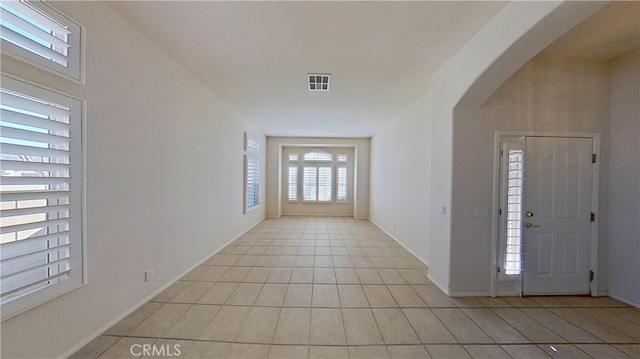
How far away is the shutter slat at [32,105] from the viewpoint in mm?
1557

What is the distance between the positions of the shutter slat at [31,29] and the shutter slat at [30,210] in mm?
1181

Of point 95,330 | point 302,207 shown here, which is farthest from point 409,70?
point 302,207

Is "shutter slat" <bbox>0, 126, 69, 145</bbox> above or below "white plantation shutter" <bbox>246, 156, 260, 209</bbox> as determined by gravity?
above

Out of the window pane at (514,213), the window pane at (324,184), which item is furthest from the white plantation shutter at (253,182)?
the window pane at (514,213)

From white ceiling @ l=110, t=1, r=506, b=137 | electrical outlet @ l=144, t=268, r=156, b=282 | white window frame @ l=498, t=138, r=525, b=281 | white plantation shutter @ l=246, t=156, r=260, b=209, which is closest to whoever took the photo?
white ceiling @ l=110, t=1, r=506, b=137

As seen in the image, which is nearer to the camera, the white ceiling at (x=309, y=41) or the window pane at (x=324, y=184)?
the white ceiling at (x=309, y=41)

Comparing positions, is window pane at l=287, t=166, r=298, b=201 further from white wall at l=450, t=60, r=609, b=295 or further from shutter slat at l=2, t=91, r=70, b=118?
shutter slat at l=2, t=91, r=70, b=118

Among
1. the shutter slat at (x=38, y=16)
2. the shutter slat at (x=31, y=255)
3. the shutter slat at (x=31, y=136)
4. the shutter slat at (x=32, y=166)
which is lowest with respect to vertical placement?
the shutter slat at (x=31, y=255)

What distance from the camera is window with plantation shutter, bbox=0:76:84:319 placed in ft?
5.11

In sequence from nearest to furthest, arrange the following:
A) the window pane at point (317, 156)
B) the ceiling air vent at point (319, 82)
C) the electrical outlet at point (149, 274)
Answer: the electrical outlet at point (149, 274) < the ceiling air vent at point (319, 82) < the window pane at point (317, 156)

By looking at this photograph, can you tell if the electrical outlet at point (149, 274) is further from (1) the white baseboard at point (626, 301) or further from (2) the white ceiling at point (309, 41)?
(1) the white baseboard at point (626, 301)

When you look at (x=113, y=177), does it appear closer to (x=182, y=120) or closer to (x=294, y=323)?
(x=182, y=120)

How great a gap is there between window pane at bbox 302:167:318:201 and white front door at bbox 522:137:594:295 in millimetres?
6738

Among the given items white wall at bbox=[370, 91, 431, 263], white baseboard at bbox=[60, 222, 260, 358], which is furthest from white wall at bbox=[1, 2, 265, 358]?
white wall at bbox=[370, 91, 431, 263]
